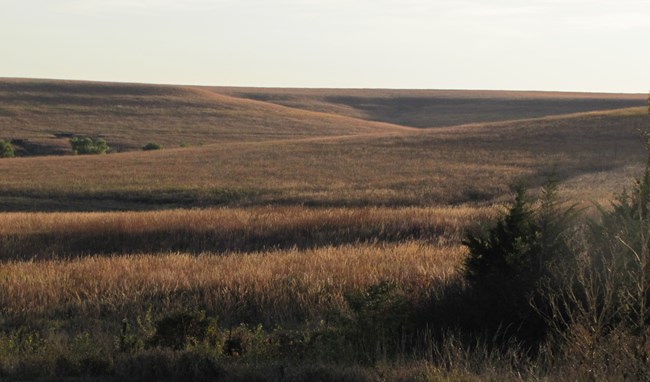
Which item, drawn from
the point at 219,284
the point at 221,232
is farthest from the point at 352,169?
the point at 219,284

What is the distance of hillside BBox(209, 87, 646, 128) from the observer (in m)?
128

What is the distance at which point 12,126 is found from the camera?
8094 cm

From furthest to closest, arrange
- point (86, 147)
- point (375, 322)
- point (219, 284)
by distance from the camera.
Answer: point (86, 147) → point (219, 284) → point (375, 322)

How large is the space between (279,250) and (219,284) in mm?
5766

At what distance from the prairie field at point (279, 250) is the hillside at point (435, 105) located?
226 ft

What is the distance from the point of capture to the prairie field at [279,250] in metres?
7.84

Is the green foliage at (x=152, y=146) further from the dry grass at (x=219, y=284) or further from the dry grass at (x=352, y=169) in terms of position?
the dry grass at (x=219, y=284)

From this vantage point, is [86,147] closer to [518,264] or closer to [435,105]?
[518,264]

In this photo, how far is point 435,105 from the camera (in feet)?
513

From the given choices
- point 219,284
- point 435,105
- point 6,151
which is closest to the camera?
point 219,284

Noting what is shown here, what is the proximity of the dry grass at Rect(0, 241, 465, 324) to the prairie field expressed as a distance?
4 centimetres

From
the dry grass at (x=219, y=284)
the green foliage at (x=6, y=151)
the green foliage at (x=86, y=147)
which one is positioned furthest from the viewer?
the green foliage at (x=86, y=147)

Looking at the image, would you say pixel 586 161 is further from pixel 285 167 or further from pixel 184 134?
pixel 184 134

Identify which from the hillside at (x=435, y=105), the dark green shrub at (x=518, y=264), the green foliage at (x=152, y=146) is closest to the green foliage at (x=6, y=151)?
the green foliage at (x=152, y=146)
